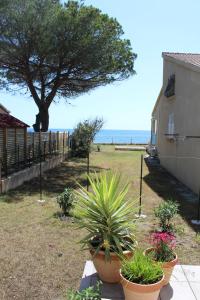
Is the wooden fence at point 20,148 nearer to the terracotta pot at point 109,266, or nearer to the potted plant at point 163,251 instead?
the terracotta pot at point 109,266

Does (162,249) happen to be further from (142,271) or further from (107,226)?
(107,226)

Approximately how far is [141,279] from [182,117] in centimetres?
1075

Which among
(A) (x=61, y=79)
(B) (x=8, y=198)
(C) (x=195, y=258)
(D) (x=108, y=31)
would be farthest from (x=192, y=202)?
(A) (x=61, y=79)

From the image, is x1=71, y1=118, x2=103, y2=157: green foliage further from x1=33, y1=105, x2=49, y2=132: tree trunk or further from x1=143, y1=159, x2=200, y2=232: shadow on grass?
x1=143, y1=159, x2=200, y2=232: shadow on grass

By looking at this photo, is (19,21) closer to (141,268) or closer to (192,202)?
(192,202)

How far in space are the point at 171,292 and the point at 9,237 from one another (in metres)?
3.63

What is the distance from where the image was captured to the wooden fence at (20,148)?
1259 cm

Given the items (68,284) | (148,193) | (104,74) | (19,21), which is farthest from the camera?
(104,74)

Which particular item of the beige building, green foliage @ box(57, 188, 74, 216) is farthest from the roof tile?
green foliage @ box(57, 188, 74, 216)

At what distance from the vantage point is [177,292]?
4.41 metres

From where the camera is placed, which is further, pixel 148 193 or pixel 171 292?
pixel 148 193

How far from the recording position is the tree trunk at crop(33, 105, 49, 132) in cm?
1916

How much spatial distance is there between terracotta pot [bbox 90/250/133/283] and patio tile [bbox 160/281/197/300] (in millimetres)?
631

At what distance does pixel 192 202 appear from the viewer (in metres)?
10.4
